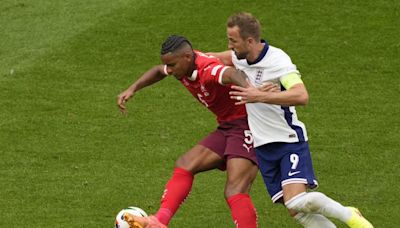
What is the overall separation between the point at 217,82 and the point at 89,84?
20.3ft

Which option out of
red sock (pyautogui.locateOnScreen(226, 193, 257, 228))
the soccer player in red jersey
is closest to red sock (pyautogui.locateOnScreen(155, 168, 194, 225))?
the soccer player in red jersey

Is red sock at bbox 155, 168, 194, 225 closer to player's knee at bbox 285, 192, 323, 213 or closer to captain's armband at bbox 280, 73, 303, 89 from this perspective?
player's knee at bbox 285, 192, 323, 213

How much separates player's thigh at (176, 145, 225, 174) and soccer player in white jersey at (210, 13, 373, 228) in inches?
25.5

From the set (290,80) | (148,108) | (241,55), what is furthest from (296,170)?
(148,108)

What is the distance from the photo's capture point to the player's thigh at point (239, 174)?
10.8 metres

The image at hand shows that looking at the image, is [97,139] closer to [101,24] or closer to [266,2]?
[101,24]

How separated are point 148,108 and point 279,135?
5.54m

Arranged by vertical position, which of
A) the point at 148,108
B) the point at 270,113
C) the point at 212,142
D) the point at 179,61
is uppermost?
the point at 179,61

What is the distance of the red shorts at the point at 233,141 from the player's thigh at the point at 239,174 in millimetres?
47

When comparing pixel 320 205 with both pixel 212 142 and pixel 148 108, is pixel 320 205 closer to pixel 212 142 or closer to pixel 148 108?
pixel 212 142

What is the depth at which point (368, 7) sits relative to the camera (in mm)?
19203

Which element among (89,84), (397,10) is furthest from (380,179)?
(397,10)

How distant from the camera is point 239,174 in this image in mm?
10914

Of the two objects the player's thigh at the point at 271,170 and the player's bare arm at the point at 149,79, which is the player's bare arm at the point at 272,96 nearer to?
the player's thigh at the point at 271,170
